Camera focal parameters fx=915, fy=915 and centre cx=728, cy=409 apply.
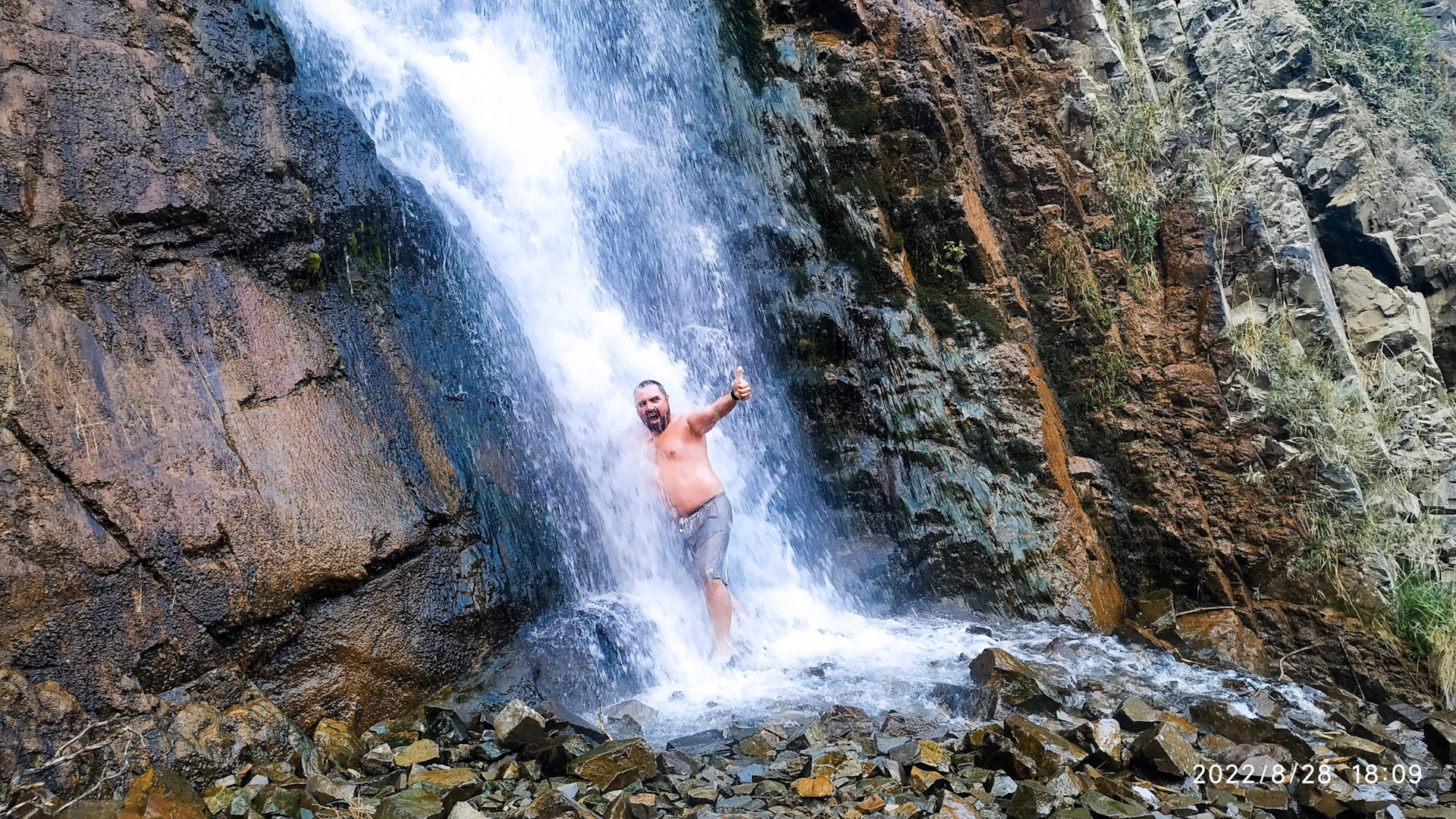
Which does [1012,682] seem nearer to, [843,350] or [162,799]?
[843,350]

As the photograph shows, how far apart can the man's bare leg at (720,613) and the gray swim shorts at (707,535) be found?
0.41ft

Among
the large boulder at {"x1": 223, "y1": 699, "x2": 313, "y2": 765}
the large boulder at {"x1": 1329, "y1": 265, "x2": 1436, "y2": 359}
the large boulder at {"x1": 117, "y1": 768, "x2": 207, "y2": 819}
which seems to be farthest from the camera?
the large boulder at {"x1": 1329, "y1": 265, "x2": 1436, "y2": 359}

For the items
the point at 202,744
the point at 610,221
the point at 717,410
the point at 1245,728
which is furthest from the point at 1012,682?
the point at 610,221

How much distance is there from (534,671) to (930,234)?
→ 4734 millimetres

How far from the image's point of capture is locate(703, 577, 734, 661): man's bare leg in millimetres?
5438

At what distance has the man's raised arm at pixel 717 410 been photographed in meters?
5.58

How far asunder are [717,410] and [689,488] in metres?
0.53

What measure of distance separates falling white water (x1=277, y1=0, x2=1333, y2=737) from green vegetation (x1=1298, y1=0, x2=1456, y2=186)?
6.26 meters

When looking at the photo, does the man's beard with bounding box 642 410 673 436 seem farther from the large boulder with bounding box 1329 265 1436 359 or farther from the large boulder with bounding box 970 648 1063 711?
the large boulder with bounding box 1329 265 1436 359

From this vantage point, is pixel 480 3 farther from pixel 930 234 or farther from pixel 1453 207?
pixel 1453 207

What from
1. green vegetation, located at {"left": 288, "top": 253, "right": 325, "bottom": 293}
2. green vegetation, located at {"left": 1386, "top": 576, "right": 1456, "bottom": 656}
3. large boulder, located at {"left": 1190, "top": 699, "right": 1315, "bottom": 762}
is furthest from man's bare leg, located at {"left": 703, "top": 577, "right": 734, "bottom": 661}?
green vegetation, located at {"left": 1386, "top": 576, "right": 1456, "bottom": 656}

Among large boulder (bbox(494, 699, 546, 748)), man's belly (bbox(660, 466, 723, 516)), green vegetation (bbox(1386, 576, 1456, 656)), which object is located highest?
man's belly (bbox(660, 466, 723, 516))

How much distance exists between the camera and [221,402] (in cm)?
444

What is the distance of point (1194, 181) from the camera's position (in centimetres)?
769
